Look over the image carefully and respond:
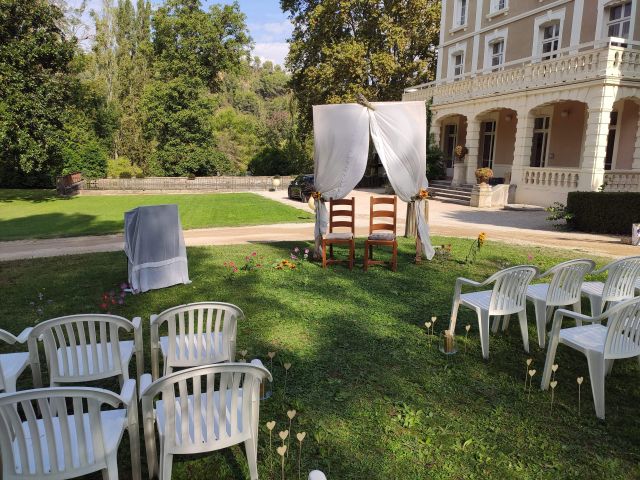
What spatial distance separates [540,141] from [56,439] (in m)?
23.4

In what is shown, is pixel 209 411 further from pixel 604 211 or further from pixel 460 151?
pixel 460 151

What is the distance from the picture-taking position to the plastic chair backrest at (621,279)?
4801 millimetres

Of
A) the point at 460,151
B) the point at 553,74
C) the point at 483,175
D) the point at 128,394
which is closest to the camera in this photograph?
the point at 128,394

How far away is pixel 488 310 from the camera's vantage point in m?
4.58

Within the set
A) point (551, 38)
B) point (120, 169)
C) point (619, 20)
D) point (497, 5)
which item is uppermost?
point (497, 5)

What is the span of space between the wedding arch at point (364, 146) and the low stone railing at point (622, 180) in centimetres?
1105

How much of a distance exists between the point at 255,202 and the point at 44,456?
19105 millimetres

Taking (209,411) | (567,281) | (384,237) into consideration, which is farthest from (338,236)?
(209,411)

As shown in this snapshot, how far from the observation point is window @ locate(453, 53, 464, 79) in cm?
2656

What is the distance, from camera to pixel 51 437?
226 cm

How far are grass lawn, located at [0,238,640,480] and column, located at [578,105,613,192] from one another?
12.0 m

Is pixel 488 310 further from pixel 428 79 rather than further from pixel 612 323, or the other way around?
pixel 428 79

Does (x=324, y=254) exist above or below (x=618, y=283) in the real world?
below

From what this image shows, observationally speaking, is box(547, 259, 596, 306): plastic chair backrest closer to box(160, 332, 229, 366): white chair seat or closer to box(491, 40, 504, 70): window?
box(160, 332, 229, 366): white chair seat
